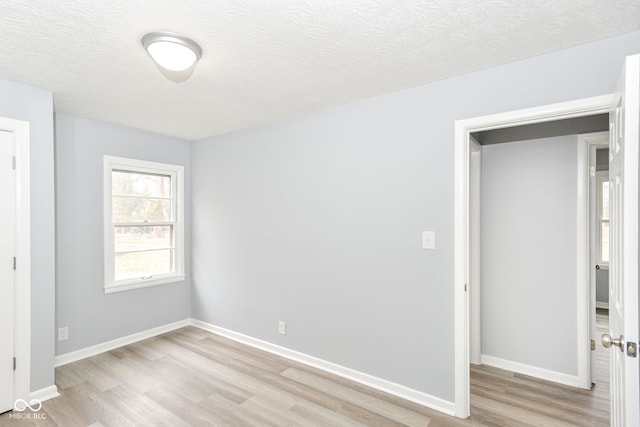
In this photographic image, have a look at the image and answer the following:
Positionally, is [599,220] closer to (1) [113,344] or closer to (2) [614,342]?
(2) [614,342]

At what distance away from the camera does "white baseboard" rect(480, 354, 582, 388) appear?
280 cm

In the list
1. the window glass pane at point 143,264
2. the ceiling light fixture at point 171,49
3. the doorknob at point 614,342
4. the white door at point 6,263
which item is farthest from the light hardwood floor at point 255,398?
the ceiling light fixture at point 171,49

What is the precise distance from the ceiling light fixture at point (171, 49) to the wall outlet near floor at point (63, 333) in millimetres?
2839

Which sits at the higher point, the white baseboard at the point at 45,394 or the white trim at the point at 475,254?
the white trim at the point at 475,254

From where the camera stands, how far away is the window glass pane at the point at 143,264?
373 centimetres

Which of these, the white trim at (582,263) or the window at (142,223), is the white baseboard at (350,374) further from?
the white trim at (582,263)

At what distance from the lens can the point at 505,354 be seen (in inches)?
124

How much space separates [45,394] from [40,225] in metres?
1.31

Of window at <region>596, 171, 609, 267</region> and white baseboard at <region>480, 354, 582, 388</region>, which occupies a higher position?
window at <region>596, 171, 609, 267</region>

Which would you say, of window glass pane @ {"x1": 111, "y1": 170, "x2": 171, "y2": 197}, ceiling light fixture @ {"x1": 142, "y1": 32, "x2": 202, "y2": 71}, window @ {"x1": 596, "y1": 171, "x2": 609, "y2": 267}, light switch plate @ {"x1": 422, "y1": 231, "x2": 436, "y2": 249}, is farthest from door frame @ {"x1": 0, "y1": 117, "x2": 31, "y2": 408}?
window @ {"x1": 596, "y1": 171, "x2": 609, "y2": 267}

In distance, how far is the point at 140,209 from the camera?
3.89m

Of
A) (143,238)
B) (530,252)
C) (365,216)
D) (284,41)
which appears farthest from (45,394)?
(530,252)

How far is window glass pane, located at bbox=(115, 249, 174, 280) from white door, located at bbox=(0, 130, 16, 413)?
1.28 meters

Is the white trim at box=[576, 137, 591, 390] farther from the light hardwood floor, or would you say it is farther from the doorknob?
the doorknob
